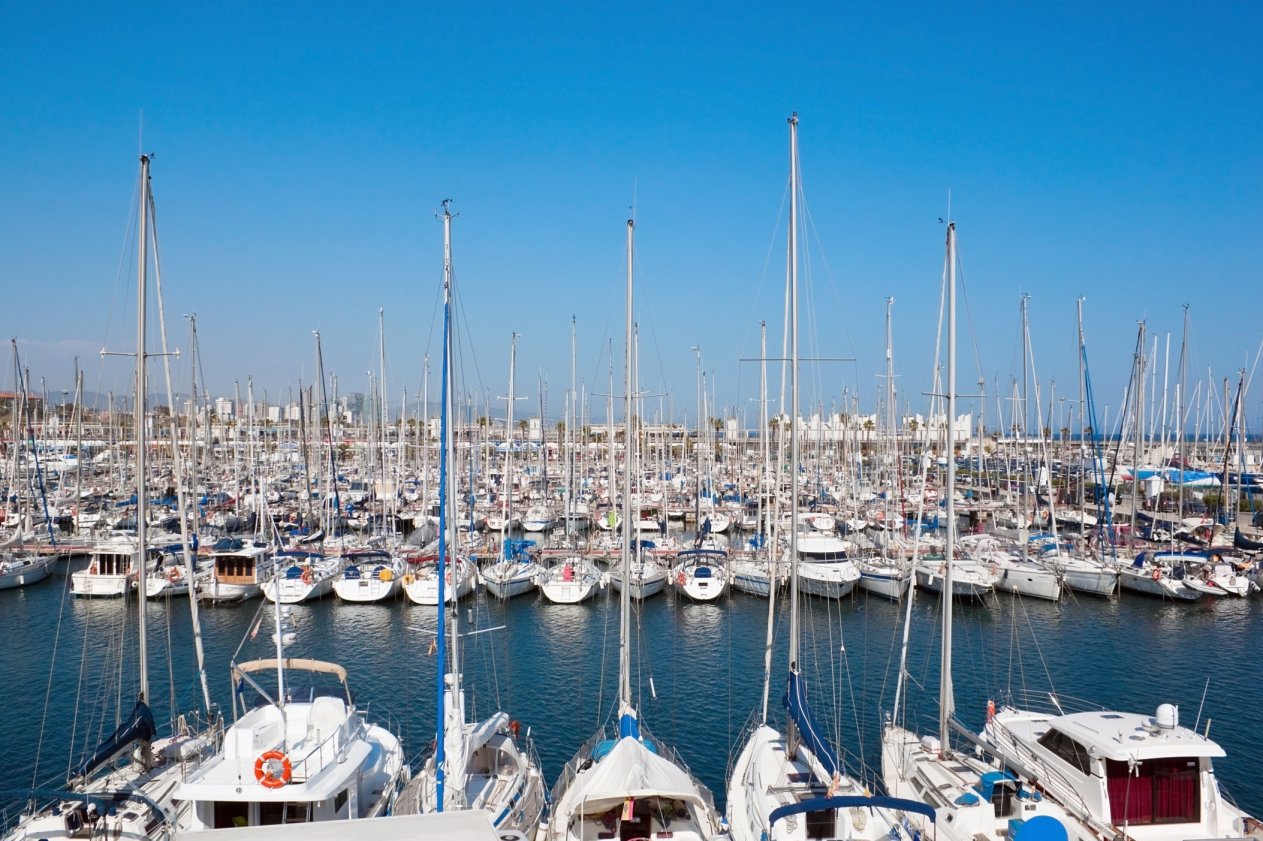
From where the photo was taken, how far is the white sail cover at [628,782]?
589 inches

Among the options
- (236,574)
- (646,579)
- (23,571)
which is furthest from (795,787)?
(23,571)

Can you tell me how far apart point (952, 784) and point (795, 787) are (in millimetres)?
3333

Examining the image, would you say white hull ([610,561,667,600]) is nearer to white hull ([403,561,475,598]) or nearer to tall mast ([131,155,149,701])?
white hull ([403,561,475,598])

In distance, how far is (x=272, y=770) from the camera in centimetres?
1523

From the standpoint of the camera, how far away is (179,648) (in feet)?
Result: 115

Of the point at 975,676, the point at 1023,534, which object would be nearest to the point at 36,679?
the point at 975,676

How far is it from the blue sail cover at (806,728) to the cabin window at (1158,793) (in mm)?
5161

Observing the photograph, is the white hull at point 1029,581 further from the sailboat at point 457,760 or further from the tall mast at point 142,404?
the tall mast at point 142,404

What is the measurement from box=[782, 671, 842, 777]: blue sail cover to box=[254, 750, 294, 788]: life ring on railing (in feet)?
32.1

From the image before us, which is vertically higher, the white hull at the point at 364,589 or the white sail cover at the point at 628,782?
the white sail cover at the point at 628,782

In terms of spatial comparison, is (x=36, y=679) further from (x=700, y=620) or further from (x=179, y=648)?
(x=700, y=620)

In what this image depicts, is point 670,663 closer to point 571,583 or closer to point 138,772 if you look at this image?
point 571,583

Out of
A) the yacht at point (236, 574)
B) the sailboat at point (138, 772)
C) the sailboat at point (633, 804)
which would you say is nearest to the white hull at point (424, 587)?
the yacht at point (236, 574)

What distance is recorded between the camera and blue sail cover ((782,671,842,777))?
16312 mm
